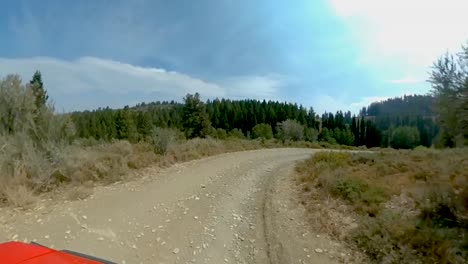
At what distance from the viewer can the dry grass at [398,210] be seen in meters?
4.54

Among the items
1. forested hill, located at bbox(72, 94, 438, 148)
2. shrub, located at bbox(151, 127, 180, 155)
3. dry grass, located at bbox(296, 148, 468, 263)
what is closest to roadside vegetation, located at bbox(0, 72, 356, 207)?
shrub, located at bbox(151, 127, 180, 155)

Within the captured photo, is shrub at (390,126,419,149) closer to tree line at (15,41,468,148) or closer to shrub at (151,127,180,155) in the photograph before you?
tree line at (15,41,468,148)

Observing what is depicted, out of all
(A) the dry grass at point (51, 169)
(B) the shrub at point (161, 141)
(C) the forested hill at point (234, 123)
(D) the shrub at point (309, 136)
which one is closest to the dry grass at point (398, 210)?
(A) the dry grass at point (51, 169)

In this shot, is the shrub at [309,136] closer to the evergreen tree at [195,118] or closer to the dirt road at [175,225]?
the evergreen tree at [195,118]

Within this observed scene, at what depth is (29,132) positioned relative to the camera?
9633mm

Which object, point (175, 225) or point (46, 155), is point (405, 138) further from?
point (46, 155)

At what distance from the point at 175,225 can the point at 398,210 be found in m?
4.91

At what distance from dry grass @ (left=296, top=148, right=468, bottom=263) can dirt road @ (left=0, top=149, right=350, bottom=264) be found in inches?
29.5

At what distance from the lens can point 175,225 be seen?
6.09 metres

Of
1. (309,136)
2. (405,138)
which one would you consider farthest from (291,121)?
(405,138)

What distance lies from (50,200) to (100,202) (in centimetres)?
134

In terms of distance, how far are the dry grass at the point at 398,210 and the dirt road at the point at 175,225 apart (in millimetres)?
748

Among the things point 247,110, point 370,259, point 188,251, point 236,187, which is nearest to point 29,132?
point 236,187

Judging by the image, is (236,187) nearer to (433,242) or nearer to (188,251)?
(188,251)
